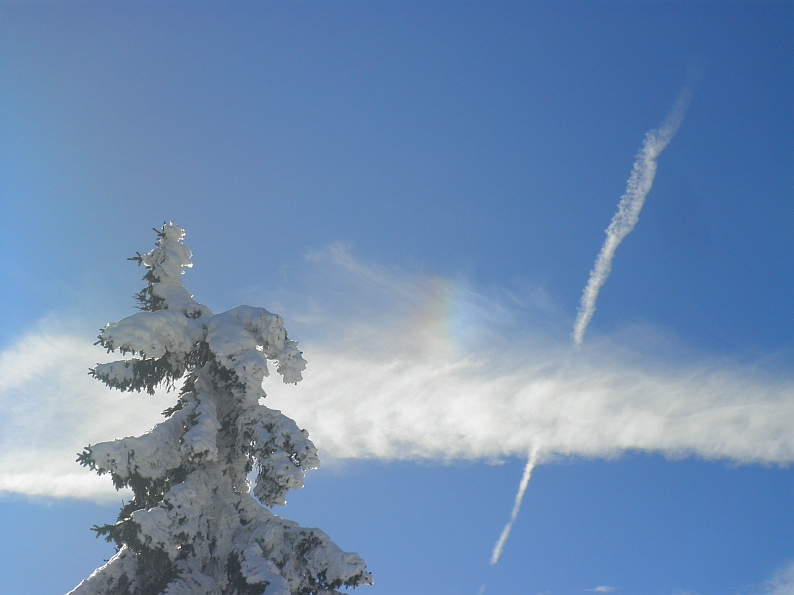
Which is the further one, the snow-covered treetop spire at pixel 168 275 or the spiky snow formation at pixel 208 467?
the snow-covered treetop spire at pixel 168 275

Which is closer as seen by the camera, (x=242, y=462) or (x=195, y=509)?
(x=195, y=509)

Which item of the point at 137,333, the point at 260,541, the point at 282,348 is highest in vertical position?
the point at 282,348

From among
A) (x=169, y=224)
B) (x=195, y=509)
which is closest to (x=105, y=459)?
(x=195, y=509)

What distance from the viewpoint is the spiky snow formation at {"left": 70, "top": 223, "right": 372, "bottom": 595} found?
1198 centimetres

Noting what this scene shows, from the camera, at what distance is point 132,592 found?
12.2 m

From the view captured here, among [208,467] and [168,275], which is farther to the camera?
[168,275]

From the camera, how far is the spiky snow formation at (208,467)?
11984mm

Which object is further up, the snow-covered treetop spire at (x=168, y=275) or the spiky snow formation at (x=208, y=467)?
the snow-covered treetop spire at (x=168, y=275)

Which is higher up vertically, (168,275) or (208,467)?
(168,275)

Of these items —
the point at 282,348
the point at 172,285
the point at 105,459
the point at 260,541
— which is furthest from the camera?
the point at 172,285

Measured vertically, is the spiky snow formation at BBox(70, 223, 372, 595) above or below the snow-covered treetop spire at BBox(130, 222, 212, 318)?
below

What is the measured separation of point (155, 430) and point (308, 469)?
322 cm

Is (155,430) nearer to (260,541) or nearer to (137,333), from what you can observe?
(137,333)

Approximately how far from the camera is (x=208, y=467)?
44.3ft
